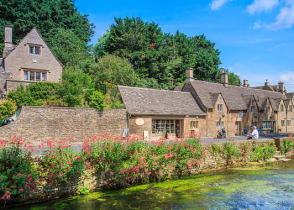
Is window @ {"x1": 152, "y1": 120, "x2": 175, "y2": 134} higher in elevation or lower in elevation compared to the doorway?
higher

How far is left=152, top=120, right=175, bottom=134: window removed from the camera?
2762cm

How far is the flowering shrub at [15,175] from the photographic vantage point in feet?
31.0

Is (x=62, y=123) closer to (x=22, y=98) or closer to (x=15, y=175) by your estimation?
(x=22, y=98)

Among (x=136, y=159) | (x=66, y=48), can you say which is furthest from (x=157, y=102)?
(x=66, y=48)

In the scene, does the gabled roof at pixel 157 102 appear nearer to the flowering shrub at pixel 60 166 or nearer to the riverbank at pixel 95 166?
the riverbank at pixel 95 166

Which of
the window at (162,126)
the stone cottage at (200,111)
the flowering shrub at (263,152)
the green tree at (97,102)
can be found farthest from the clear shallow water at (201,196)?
the window at (162,126)

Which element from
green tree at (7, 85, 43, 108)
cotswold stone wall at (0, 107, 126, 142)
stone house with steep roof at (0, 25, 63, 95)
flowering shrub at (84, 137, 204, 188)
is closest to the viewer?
flowering shrub at (84, 137, 204, 188)

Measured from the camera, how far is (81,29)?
52656 mm

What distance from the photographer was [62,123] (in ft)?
69.2

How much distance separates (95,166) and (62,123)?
10035mm

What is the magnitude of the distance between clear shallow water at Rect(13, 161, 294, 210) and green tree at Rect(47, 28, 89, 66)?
31.6 metres

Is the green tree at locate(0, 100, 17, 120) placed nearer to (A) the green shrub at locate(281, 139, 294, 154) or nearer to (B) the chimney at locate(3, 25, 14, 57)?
(B) the chimney at locate(3, 25, 14, 57)

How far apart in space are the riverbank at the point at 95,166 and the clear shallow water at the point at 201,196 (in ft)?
1.92

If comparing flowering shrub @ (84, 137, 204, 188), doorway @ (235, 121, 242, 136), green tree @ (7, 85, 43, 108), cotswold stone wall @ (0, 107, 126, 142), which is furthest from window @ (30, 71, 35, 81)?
doorway @ (235, 121, 242, 136)
